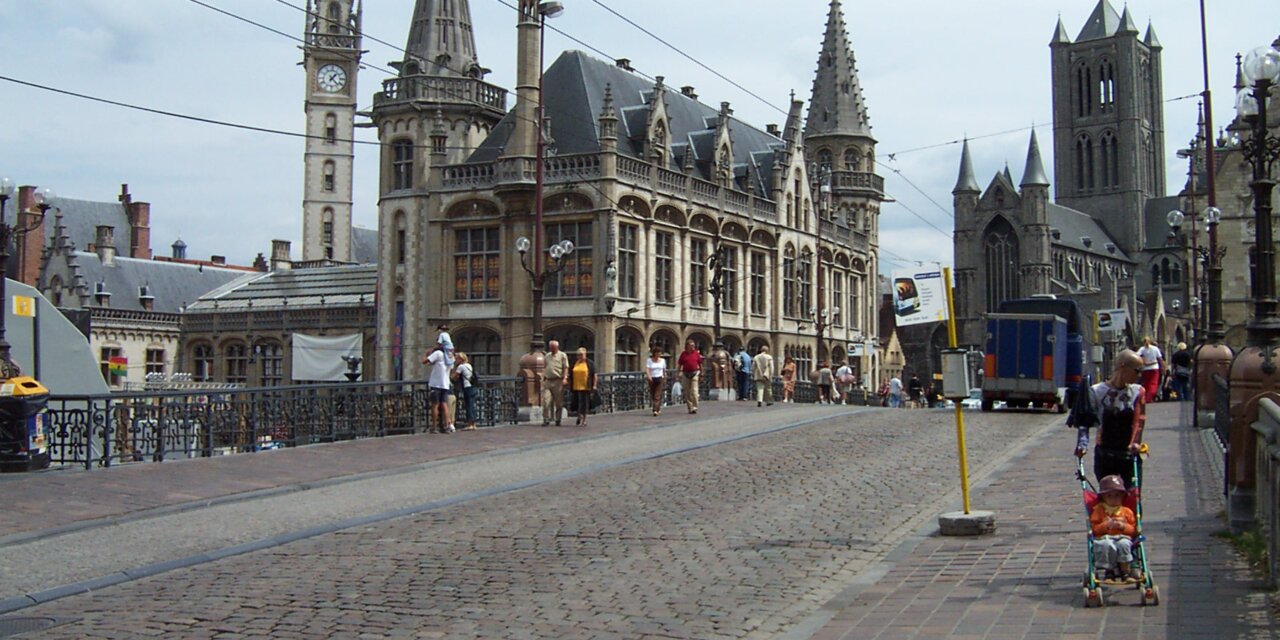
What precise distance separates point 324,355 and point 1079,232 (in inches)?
3527

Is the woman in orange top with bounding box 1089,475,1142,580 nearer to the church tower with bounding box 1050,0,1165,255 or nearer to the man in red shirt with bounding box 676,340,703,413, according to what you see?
the man in red shirt with bounding box 676,340,703,413

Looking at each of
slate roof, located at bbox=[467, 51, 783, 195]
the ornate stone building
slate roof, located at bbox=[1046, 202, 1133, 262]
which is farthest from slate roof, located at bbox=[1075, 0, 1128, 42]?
slate roof, located at bbox=[467, 51, 783, 195]

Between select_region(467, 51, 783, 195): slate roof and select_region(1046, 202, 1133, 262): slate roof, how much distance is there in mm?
72523

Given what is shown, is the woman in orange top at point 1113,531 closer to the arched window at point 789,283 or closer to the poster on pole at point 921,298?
the poster on pole at point 921,298


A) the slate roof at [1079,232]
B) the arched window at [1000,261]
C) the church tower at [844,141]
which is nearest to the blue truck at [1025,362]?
the church tower at [844,141]

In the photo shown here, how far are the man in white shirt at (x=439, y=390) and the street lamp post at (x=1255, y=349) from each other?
1394 centimetres

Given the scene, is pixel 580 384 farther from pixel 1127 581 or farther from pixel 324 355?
pixel 324 355

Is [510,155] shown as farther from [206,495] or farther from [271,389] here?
[206,495]

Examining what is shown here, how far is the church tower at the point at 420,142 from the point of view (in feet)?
161

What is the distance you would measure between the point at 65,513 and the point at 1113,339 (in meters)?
75.5

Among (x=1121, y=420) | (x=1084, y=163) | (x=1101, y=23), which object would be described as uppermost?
(x=1101, y=23)

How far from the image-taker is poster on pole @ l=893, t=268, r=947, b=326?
36.4 ft

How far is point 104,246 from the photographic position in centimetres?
7469

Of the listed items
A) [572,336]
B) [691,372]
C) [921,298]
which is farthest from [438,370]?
[572,336]
